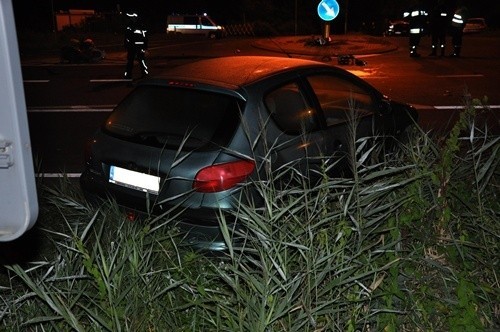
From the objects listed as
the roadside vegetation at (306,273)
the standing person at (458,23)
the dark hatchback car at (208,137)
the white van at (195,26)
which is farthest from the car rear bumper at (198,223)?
the white van at (195,26)

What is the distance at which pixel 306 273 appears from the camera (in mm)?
2812

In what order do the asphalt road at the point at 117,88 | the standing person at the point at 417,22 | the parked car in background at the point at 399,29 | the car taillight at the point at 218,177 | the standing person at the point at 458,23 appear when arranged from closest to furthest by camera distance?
the car taillight at the point at 218,177 → the asphalt road at the point at 117,88 → the standing person at the point at 417,22 → the standing person at the point at 458,23 → the parked car in background at the point at 399,29

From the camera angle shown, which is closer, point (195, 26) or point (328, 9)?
point (328, 9)

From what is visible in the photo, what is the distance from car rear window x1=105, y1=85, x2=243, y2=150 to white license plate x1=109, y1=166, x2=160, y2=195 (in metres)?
0.23

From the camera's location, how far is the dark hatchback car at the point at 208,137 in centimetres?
389

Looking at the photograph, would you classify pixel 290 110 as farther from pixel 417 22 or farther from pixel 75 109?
pixel 417 22

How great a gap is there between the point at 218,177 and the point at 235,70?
1090 millimetres

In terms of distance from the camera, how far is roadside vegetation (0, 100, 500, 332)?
2812mm

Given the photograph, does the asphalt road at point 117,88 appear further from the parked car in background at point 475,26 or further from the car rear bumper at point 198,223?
the parked car in background at point 475,26

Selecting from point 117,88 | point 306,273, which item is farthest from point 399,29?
point 306,273

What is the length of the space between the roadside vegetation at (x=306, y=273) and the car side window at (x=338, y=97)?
1439 millimetres

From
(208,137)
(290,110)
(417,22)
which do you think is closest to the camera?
(208,137)

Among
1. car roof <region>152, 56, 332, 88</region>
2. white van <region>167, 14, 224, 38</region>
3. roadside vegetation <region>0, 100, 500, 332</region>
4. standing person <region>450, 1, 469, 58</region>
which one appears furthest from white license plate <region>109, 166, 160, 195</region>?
white van <region>167, 14, 224, 38</region>

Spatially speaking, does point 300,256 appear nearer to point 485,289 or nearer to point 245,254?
point 245,254
